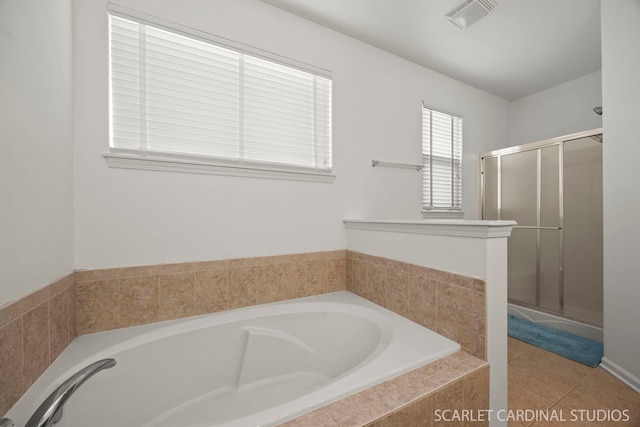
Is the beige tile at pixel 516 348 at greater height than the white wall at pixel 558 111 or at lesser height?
lesser

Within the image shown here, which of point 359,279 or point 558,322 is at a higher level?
point 359,279

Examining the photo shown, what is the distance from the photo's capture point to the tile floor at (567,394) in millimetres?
1276

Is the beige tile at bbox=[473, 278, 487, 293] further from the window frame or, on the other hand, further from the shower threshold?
the shower threshold

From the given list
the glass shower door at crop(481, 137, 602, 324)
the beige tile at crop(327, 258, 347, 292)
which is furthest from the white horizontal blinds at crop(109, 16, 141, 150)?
the glass shower door at crop(481, 137, 602, 324)

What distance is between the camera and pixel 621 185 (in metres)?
1.56

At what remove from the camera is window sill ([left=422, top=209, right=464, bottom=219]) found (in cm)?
249

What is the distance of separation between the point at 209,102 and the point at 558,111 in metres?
3.63

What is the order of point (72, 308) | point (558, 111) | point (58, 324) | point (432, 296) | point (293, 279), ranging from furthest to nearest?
point (558, 111)
point (293, 279)
point (432, 296)
point (72, 308)
point (58, 324)

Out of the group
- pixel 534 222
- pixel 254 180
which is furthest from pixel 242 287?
pixel 534 222

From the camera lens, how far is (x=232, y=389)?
1317 millimetres

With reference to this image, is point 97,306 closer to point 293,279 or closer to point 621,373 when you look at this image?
point 293,279

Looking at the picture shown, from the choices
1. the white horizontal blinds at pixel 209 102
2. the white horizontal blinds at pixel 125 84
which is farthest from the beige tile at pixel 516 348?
the white horizontal blinds at pixel 125 84

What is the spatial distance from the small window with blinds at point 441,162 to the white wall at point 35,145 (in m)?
2.54

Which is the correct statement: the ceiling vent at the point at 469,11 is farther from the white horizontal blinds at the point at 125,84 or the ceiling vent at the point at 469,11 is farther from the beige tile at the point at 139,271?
the beige tile at the point at 139,271
